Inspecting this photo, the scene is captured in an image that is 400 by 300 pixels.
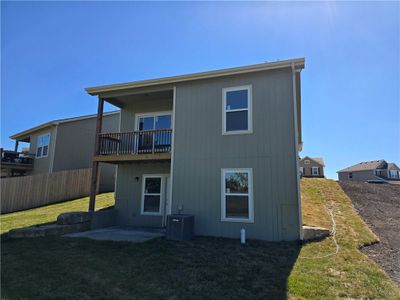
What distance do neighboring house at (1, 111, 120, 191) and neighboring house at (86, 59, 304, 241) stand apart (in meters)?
9.91

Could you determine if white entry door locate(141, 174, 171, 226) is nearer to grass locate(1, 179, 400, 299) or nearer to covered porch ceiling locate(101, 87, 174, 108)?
grass locate(1, 179, 400, 299)

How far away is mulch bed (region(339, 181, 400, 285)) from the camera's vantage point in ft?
19.3

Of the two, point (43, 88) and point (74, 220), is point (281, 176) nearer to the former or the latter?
point (74, 220)

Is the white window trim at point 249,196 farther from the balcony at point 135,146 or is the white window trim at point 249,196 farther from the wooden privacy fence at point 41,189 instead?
the wooden privacy fence at point 41,189

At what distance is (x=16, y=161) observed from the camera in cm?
2019

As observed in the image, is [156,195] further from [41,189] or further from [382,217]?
[41,189]

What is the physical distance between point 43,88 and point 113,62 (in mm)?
5512

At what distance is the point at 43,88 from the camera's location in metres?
14.3

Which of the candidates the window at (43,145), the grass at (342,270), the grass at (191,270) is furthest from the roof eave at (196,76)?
the window at (43,145)

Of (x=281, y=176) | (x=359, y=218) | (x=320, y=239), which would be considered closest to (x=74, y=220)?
(x=281, y=176)

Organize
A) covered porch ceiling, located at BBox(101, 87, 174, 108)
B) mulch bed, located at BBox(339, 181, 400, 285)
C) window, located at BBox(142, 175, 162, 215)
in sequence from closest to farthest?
mulch bed, located at BBox(339, 181, 400, 285), covered porch ceiling, located at BBox(101, 87, 174, 108), window, located at BBox(142, 175, 162, 215)

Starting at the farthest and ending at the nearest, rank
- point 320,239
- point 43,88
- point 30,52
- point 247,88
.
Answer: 1. point 43,88
2. point 30,52
3. point 247,88
4. point 320,239

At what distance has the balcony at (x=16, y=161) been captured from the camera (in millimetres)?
19625

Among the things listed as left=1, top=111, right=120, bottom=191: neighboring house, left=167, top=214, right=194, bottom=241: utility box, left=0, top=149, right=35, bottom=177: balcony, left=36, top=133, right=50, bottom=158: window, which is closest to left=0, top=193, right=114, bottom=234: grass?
left=1, top=111, right=120, bottom=191: neighboring house
